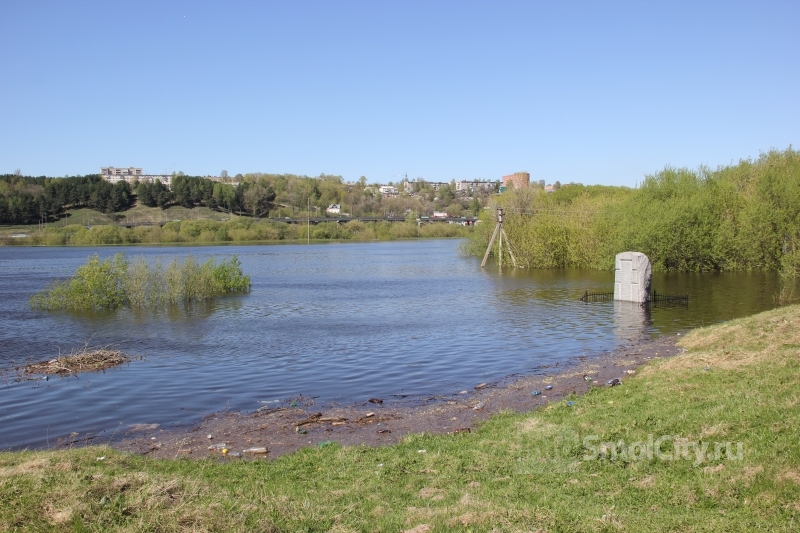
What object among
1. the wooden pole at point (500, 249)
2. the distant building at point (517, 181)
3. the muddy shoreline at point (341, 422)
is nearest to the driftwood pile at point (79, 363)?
the muddy shoreline at point (341, 422)

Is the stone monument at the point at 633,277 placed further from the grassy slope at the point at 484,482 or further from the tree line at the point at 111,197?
the tree line at the point at 111,197

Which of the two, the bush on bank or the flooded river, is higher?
the bush on bank

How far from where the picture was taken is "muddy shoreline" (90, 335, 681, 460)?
1174cm

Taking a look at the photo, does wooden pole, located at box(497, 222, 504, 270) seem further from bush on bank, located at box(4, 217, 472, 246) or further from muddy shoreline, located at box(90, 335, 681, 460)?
bush on bank, located at box(4, 217, 472, 246)

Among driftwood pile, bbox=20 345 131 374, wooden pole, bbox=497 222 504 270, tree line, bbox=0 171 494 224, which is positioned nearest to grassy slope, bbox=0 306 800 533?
driftwood pile, bbox=20 345 131 374

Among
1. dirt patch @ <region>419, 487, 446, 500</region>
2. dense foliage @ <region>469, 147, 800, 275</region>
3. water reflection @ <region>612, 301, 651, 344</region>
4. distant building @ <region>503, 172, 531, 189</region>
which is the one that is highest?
distant building @ <region>503, 172, 531, 189</region>

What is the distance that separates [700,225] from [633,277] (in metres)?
23.2

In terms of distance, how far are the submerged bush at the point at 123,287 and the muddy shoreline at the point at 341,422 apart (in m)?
23.2

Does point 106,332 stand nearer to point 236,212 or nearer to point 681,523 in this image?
point 681,523

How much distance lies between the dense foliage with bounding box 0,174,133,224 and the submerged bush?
136786 millimetres

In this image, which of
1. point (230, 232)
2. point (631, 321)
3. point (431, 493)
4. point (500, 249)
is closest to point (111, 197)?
point (230, 232)

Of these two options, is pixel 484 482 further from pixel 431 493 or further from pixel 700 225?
pixel 700 225

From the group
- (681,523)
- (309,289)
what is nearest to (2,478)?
(681,523)

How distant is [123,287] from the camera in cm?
3572
